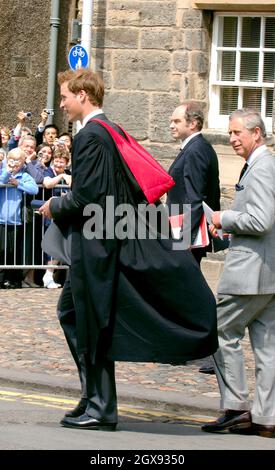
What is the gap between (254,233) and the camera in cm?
825

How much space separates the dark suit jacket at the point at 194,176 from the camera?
1027 cm

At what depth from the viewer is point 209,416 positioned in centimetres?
905

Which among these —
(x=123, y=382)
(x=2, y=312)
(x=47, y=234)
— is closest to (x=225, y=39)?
(x=2, y=312)

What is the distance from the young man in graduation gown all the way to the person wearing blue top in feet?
25.0

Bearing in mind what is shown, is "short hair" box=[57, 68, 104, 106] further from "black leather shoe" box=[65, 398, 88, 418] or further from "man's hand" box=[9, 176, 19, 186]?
"man's hand" box=[9, 176, 19, 186]

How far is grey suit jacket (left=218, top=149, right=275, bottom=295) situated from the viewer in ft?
27.0

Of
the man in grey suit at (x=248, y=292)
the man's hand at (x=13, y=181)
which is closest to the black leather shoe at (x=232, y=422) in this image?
the man in grey suit at (x=248, y=292)

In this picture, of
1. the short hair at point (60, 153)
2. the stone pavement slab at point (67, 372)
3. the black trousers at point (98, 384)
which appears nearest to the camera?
the black trousers at point (98, 384)

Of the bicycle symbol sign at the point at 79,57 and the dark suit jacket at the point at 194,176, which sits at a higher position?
the bicycle symbol sign at the point at 79,57

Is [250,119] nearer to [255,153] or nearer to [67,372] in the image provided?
[255,153]

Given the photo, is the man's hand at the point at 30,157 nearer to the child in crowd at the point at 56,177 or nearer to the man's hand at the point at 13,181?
the child in crowd at the point at 56,177

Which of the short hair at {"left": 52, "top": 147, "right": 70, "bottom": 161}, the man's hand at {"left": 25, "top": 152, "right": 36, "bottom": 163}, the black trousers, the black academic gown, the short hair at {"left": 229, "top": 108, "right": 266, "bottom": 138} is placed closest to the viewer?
the black academic gown

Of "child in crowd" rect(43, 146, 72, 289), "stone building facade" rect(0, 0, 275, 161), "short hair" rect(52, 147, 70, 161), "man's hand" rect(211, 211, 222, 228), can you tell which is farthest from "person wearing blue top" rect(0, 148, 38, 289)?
"man's hand" rect(211, 211, 222, 228)

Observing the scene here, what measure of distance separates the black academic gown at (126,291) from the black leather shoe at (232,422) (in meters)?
0.56
